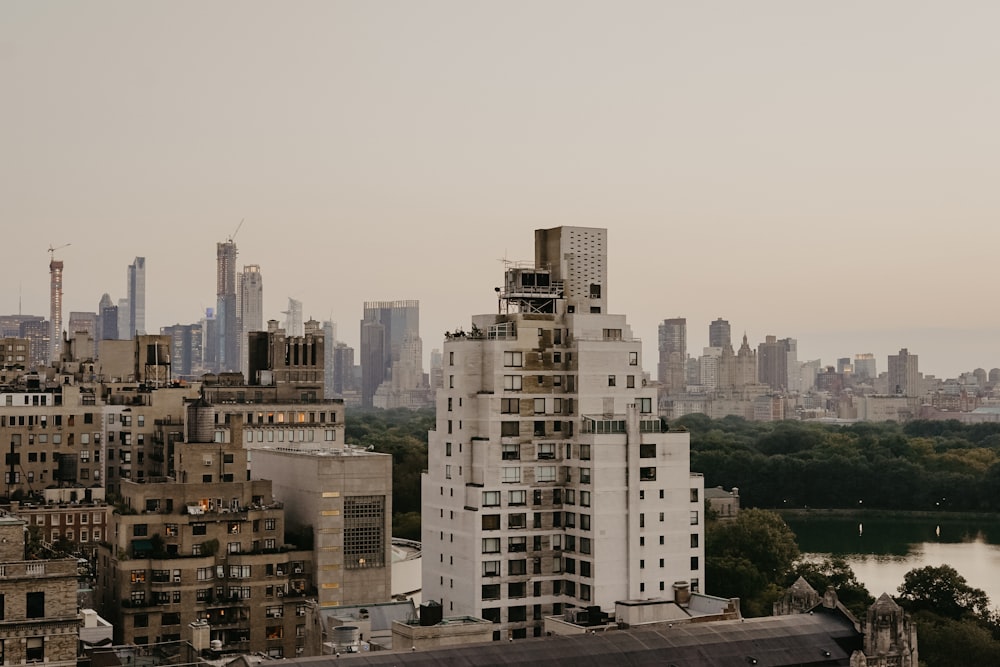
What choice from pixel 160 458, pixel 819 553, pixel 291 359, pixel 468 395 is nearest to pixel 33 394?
pixel 160 458

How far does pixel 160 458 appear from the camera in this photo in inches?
5226

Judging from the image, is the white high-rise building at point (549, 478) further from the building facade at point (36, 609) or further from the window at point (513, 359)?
the building facade at point (36, 609)

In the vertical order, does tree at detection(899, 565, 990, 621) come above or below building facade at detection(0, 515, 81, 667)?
below

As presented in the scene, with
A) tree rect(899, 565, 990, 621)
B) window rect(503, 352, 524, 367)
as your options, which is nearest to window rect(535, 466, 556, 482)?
window rect(503, 352, 524, 367)

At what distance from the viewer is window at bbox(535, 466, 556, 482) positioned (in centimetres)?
7425

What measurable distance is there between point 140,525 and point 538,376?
25.1 meters

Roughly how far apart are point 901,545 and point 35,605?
127067 mm

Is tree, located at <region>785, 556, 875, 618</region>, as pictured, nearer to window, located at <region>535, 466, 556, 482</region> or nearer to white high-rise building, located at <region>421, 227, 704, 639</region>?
white high-rise building, located at <region>421, 227, 704, 639</region>

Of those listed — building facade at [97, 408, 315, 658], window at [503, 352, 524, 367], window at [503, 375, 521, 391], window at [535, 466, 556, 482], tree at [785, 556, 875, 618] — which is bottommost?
tree at [785, 556, 875, 618]

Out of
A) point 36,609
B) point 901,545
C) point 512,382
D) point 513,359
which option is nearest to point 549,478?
point 512,382

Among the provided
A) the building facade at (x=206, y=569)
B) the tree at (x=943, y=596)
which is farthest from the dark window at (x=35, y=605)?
the tree at (x=943, y=596)

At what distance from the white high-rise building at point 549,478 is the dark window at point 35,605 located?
24.2m

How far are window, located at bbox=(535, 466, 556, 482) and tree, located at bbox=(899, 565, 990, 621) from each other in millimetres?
30738

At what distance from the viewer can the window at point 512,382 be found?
73.9m
